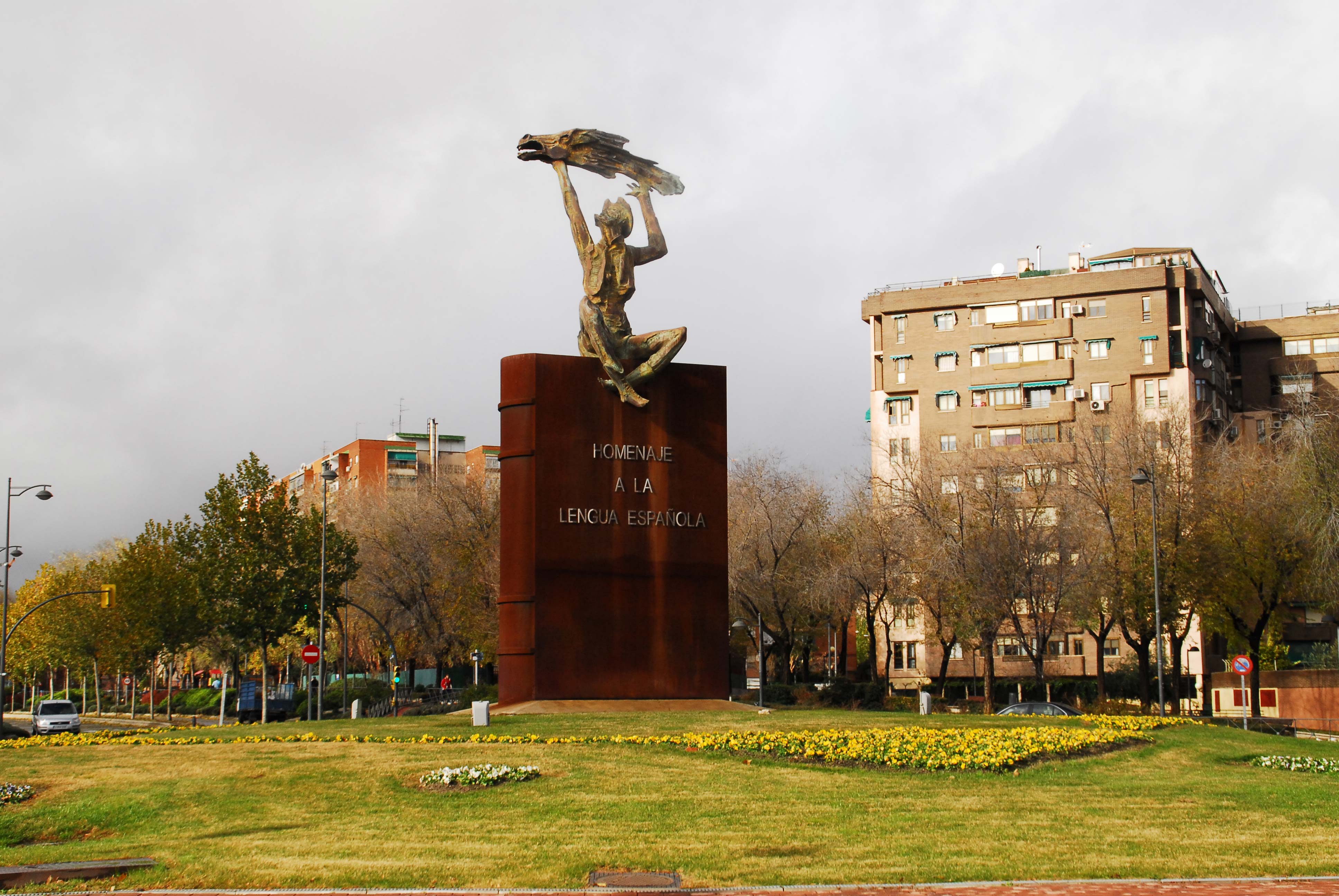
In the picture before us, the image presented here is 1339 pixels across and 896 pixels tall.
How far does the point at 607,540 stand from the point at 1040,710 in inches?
532

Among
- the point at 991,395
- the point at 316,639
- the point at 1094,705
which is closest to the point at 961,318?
the point at 991,395

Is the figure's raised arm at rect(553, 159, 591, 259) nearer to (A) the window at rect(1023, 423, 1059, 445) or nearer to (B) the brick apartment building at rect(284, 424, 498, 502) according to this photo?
(A) the window at rect(1023, 423, 1059, 445)

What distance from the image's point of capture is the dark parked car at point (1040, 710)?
118 feet

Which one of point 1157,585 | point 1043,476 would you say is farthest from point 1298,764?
point 1043,476

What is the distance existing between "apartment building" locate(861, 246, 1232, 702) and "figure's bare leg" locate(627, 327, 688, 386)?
40423mm

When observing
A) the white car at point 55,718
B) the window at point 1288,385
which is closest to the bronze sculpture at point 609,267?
the white car at point 55,718

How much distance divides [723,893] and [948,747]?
10.7m

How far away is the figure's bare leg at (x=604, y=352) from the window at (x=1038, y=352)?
166 ft

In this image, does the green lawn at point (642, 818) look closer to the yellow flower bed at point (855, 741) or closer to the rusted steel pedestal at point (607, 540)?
the yellow flower bed at point (855, 741)

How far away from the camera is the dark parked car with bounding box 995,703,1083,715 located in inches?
1420

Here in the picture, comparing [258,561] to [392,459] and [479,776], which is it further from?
[392,459]

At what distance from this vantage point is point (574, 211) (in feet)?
113

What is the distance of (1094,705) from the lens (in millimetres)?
46125

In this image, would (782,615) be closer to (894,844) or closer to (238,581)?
(238,581)
